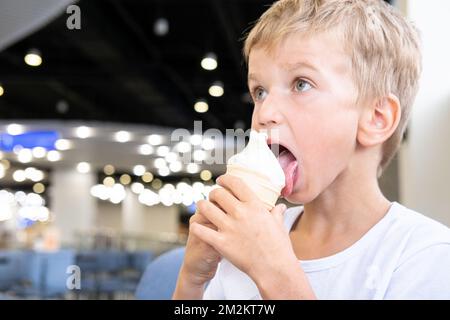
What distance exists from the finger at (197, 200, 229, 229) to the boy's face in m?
0.10

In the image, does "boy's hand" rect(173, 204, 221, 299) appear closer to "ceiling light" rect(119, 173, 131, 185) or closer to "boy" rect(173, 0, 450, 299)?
"boy" rect(173, 0, 450, 299)

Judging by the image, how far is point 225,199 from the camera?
0.53m

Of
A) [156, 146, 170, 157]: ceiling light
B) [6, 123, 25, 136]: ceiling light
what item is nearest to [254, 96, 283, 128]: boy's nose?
[6, 123, 25, 136]: ceiling light

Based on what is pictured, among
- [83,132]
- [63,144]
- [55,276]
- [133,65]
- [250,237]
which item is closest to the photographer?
[250,237]

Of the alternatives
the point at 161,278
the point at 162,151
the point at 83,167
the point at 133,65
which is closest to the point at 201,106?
the point at 162,151

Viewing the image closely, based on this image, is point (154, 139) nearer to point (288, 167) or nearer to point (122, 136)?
point (122, 136)

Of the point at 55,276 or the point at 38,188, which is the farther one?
the point at 38,188

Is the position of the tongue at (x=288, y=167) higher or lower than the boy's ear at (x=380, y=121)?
lower

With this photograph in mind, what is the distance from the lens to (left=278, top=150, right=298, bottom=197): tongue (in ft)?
1.96

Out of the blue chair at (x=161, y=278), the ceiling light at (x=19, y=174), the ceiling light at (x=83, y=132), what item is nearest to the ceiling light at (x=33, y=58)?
the ceiling light at (x=83, y=132)

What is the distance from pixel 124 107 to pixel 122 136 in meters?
1.17

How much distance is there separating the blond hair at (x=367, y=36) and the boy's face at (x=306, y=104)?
2 centimetres

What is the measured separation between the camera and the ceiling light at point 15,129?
8.20m

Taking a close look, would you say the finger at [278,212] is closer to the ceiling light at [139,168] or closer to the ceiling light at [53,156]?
the ceiling light at [53,156]
